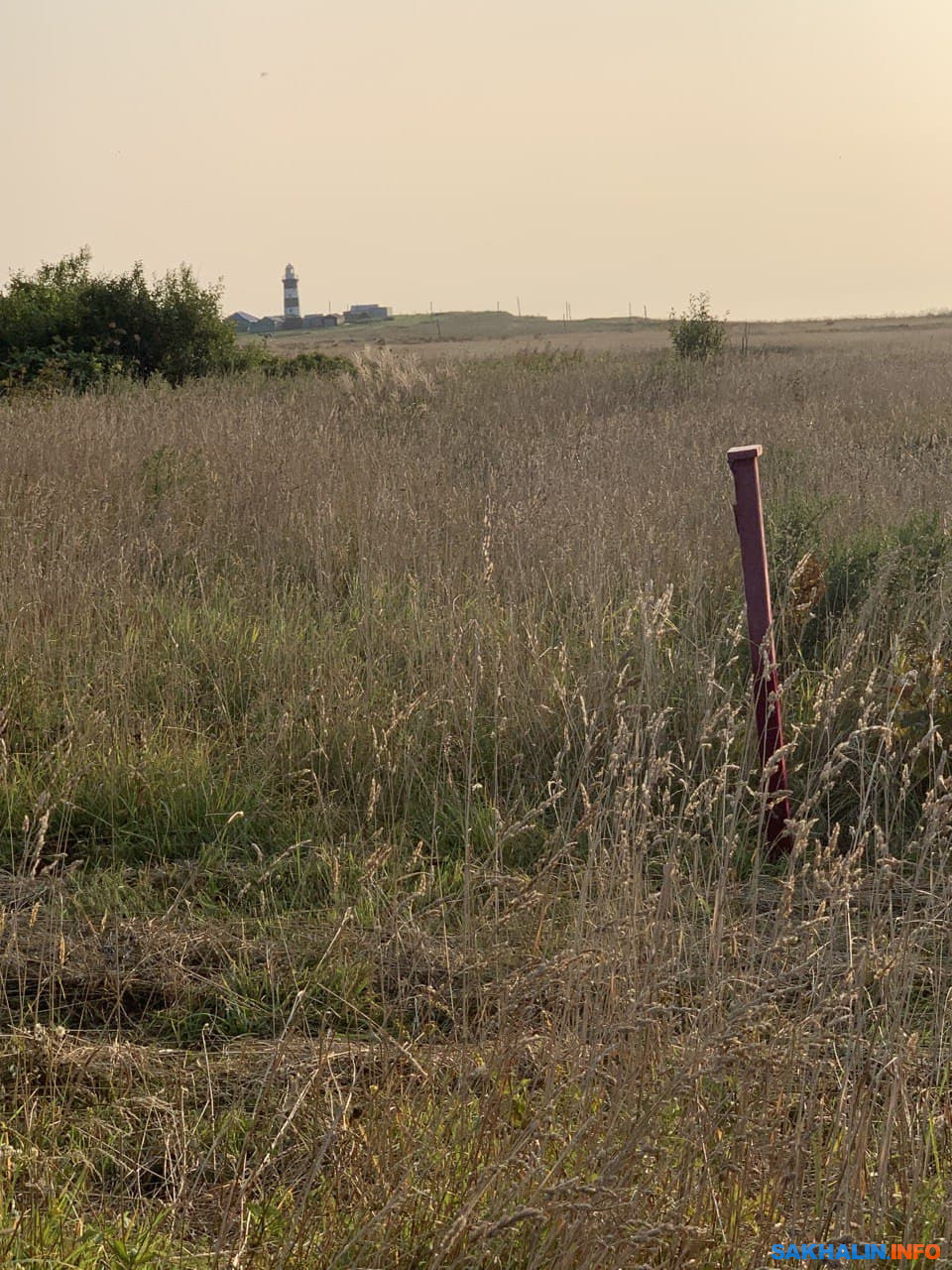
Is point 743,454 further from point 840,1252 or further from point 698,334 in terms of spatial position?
point 698,334

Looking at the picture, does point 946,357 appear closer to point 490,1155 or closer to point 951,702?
point 951,702

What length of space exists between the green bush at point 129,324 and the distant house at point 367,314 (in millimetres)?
71989

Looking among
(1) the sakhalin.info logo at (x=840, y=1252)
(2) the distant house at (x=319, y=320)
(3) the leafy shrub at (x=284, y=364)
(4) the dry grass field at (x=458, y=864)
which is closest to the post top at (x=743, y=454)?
(4) the dry grass field at (x=458, y=864)

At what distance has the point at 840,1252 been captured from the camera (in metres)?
1.69

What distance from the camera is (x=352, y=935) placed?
9.68 feet

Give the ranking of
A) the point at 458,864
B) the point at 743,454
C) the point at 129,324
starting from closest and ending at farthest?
the point at 458,864, the point at 743,454, the point at 129,324

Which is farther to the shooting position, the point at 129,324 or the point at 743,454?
the point at 129,324

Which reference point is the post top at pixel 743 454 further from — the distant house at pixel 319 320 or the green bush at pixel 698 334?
the distant house at pixel 319 320

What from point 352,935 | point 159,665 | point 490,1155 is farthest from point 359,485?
point 490,1155

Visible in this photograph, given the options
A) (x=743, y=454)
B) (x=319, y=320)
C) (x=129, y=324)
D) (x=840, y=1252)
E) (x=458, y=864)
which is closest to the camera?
(x=840, y=1252)

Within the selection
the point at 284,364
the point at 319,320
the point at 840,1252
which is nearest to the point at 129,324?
the point at 284,364

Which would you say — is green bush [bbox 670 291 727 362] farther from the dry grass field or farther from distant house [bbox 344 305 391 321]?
distant house [bbox 344 305 391 321]

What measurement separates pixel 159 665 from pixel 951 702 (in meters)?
3.02

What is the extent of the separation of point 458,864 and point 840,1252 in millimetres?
1694
